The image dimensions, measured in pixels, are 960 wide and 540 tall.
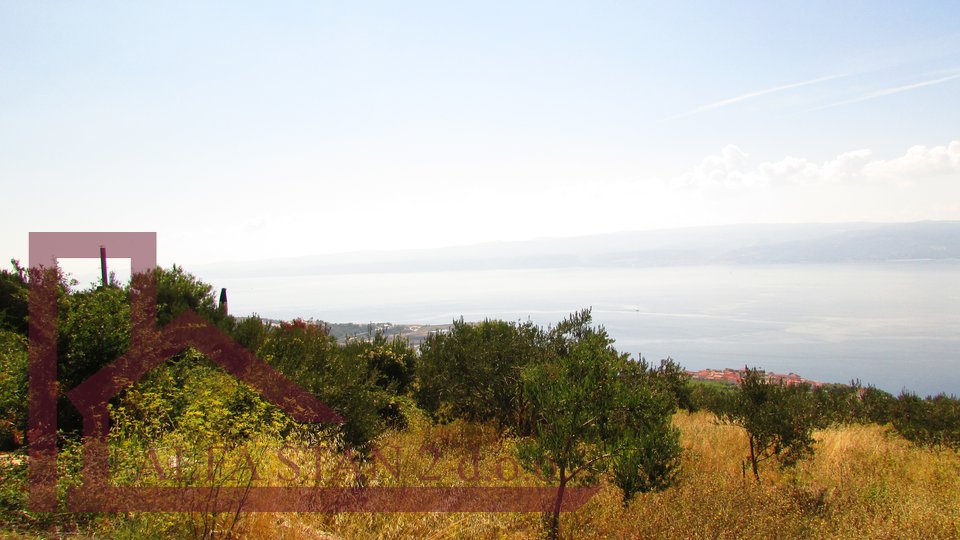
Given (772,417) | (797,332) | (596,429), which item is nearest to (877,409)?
(772,417)

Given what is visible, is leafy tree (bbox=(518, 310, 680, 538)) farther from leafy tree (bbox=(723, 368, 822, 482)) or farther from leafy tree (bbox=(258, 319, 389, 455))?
leafy tree (bbox=(723, 368, 822, 482))

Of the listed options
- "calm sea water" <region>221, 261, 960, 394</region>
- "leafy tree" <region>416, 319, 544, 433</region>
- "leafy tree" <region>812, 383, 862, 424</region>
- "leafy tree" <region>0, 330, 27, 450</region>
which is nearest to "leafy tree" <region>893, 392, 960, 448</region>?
"leafy tree" <region>812, 383, 862, 424</region>

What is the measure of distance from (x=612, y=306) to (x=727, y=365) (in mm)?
102811

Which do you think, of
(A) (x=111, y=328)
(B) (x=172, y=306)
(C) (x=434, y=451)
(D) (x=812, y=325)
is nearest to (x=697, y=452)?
(C) (x=434, y=451)

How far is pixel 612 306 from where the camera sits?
19900 cm

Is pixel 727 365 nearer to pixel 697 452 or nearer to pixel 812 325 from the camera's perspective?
pixel 812 325

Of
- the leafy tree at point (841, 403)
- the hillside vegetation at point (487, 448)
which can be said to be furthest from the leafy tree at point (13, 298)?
the leafy tree at point (841, 403)

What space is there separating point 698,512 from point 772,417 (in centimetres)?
381

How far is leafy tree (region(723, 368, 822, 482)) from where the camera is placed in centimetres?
1080

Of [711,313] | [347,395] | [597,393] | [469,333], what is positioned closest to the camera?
[597,393]

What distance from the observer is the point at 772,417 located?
10.9m

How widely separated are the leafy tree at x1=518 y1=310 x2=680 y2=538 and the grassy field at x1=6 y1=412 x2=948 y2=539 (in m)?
0.66

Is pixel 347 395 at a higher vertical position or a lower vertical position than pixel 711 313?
higher

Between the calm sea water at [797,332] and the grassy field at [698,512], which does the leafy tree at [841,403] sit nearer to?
the grassy field at [698,512]
